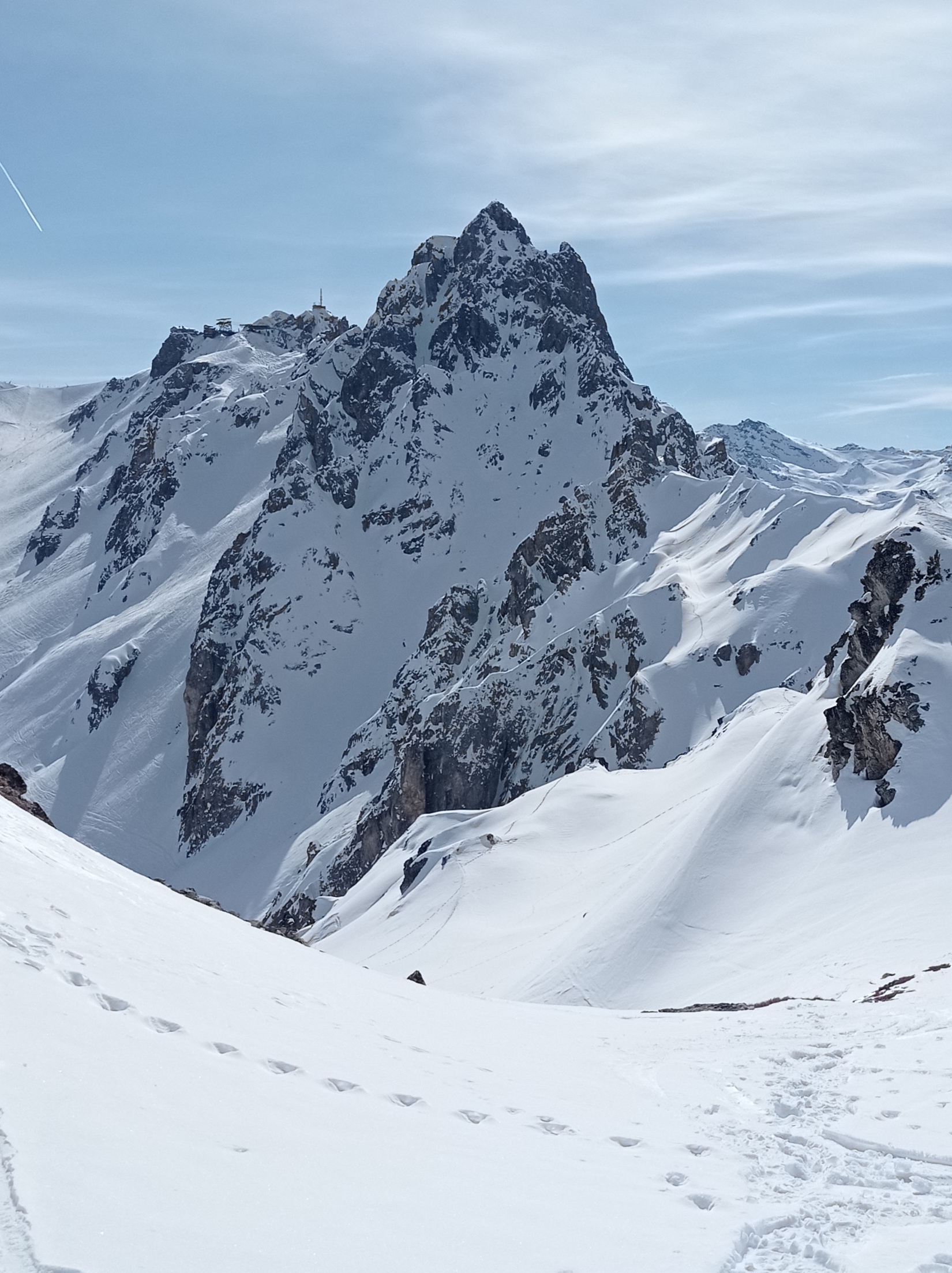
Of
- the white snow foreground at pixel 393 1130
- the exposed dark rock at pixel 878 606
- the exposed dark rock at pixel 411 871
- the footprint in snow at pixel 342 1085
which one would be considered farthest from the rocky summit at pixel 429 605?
the footprint in snow at pixel 342 1085

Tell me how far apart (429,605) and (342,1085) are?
13188 cm

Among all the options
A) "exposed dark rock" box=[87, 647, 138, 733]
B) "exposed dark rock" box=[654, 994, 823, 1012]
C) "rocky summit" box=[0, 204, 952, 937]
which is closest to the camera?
"exposed dark rock" box=[654, 994, 823, 1012]

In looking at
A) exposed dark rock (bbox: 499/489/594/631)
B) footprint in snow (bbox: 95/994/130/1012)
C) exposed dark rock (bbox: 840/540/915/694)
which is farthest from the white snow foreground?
exposed dark rock (bbox: 499/489/594/631)

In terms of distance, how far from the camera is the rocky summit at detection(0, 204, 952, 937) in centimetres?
6988

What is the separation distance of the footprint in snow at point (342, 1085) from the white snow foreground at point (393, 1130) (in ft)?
0.13

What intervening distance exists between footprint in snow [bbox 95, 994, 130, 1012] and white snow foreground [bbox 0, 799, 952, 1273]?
22 millimetres

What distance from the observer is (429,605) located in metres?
141

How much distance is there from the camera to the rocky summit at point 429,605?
229 ft

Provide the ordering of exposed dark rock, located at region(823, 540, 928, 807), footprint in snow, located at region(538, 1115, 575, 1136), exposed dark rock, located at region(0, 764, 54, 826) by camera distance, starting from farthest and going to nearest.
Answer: exposed dark rock, located at region(823, 540, 928, 807) → exposed dark rock, located at region(0, 764, 54, 826) → footprint in snow, located at region(538, 1115, 575, 1136)

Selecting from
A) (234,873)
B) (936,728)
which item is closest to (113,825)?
(234,873)

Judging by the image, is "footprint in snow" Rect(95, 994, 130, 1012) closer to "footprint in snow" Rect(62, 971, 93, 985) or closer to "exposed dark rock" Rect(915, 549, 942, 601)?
"footprint in snow" Rect(62, 971, 93, 985)

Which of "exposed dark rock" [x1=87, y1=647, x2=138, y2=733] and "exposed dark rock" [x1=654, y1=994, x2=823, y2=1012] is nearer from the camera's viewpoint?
"exposed dark rock" [x1=654, y1=994, x2=823, y2=1012]

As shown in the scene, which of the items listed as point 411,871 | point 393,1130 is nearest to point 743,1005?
point 393,1130

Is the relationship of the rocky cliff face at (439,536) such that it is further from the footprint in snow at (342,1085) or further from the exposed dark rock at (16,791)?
the footprint in snow at (342,1085)
